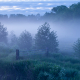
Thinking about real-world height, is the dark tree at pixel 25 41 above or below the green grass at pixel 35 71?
above

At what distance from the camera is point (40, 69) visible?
7266 mm

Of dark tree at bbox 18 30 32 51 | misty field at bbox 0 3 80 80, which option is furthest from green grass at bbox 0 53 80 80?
dark tree at bbox 18 30 32 51

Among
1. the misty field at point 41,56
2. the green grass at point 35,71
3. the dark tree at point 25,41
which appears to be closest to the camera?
the green grass at point 35,71

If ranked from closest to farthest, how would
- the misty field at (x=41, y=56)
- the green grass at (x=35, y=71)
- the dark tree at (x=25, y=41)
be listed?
the green grass at (x=35, y=71) < the misty field at (x=41, y=56) < the dark tree at (x=25, y=41)

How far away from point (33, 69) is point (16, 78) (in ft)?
3.01

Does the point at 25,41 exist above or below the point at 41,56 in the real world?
A: above

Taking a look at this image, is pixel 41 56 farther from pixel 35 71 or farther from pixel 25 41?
pixel 25 41

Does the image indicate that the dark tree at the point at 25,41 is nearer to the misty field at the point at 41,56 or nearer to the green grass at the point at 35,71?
the misty field at the point at 41,56

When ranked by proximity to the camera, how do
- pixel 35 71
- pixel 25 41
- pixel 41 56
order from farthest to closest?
1. pixel 25 41
2. pixel 41 56
3. pixel 35 71

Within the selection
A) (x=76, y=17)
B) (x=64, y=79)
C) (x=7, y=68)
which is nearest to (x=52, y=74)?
(x=64, y=79)

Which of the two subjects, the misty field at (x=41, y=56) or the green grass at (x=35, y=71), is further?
the misty field at (x=41, y=56)

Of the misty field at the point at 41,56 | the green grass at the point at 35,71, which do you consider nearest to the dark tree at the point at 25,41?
the misty field at the point at 41,56

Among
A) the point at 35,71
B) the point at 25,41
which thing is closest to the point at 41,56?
the point at 35,71

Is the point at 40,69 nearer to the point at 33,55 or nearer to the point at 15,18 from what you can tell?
the point at 33,55
